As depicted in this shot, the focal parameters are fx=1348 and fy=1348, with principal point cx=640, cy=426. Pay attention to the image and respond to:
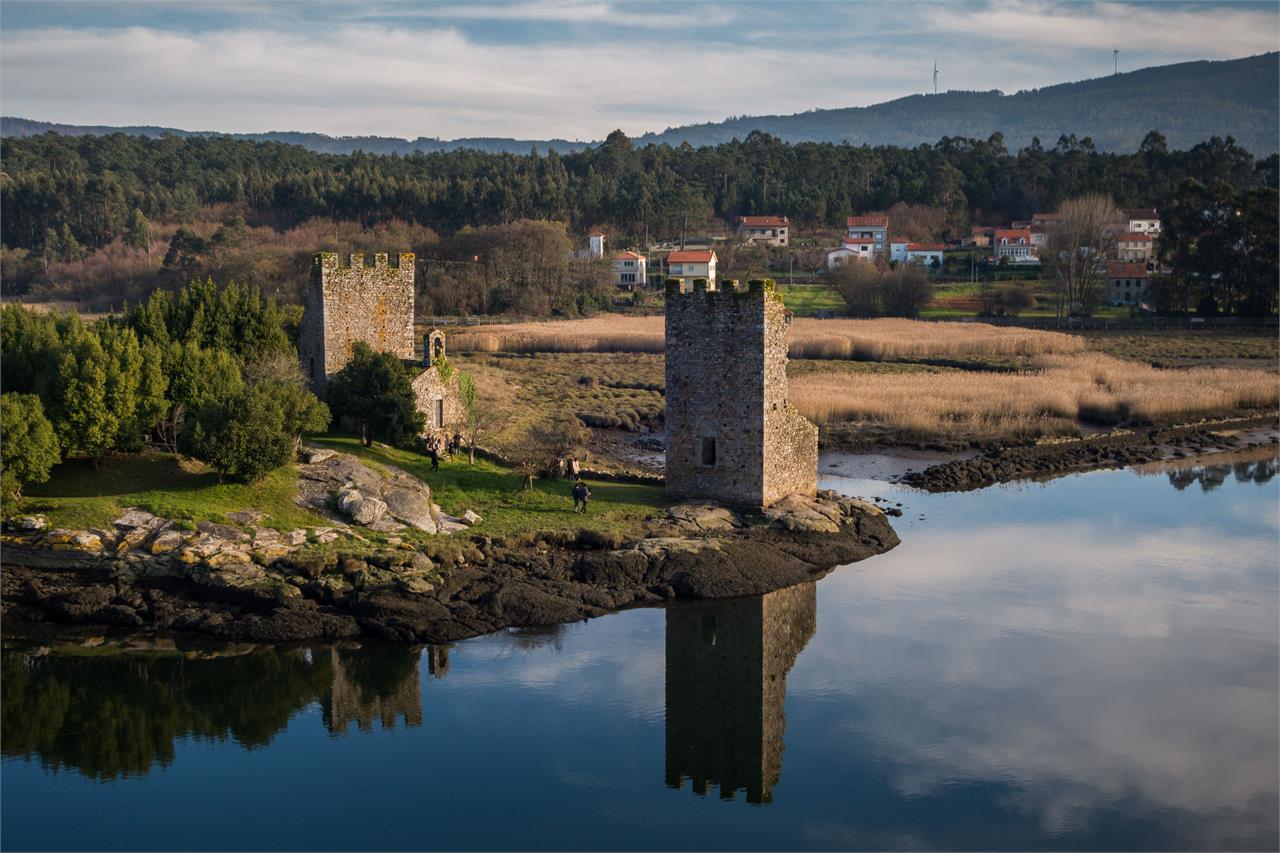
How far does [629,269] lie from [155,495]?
220 ft

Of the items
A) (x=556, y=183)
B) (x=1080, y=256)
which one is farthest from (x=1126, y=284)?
(x=556, y=183)

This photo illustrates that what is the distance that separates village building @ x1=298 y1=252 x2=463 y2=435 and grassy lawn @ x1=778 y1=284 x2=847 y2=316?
46.5 meters

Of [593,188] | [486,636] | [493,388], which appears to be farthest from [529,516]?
[593,188]

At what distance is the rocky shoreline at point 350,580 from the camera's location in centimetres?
2280

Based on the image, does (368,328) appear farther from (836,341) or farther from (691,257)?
(691,257)

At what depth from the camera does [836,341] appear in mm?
59781

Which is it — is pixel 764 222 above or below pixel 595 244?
above

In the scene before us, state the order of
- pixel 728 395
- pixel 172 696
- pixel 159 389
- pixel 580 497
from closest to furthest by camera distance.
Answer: pixel 172 696
pixel 580 497
pixel 159 389
pixel 728 395

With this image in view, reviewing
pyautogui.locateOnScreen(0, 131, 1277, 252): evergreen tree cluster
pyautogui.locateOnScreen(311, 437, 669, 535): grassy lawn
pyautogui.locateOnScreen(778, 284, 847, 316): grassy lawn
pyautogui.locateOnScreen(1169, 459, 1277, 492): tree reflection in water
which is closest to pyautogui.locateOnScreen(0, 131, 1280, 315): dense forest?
pyautogui.locateOnScreen(0, 131, 1277, 252): evergreen tree cluster

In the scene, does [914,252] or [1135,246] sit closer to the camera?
[914,252]

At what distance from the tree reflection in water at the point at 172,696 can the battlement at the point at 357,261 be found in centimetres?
1191

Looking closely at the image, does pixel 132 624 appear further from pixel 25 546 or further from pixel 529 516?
pixel 529 516

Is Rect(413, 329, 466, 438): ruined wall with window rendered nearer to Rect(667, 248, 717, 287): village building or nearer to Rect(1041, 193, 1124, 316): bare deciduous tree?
Rect(1041, 193, 1124, 316): bare deciduous tree

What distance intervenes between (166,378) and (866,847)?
1863 centimetres
